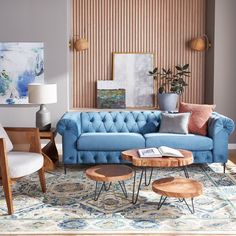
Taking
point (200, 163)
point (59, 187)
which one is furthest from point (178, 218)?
point (200, 163)

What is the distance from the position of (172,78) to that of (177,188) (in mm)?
3675

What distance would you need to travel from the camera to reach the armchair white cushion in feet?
12.4

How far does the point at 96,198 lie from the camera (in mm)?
4078

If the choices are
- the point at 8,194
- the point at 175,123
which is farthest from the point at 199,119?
the point at 8,194

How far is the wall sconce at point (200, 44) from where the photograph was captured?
6.90 metres

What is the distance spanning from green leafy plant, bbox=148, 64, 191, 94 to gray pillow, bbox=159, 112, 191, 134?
4.23ft

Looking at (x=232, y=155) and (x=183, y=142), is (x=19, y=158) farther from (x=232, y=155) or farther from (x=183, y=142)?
(x=232, y=155)

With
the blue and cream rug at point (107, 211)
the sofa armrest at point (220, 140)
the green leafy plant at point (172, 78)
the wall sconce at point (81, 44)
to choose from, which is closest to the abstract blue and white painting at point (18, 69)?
the wall sconce at point (81, 44)

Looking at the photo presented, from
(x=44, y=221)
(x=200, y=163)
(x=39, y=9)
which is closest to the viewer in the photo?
(x=44, y=221)

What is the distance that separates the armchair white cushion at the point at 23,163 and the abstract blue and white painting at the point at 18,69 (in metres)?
2.53

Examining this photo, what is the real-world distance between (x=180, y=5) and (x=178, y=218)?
4567 millimetres

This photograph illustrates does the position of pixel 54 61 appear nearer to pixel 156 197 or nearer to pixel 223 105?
pixel 223 105

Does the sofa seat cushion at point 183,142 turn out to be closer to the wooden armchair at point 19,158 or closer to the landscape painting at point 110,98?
the wooden armchair at point 19,158

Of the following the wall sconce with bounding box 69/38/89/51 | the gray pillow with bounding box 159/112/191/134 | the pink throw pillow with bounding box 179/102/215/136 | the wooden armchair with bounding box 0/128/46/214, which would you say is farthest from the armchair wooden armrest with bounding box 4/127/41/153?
the wall sconce with bounding box 69/38/89/51
